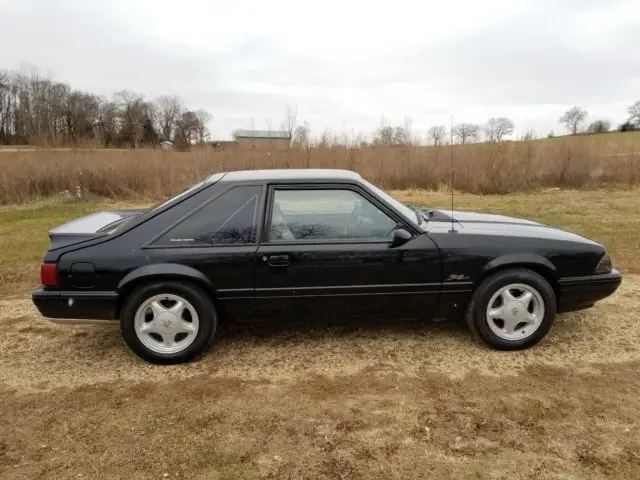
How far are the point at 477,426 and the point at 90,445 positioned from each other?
214 centimetres

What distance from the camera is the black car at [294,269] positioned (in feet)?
11.2

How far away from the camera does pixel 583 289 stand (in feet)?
12.0

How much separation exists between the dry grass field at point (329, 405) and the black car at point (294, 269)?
12.7 inches

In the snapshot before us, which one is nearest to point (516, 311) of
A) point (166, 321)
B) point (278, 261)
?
point (278, 261)

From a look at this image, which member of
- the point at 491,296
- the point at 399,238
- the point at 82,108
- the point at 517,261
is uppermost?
the point at 82,108

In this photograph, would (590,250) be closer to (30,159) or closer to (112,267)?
(112,267)

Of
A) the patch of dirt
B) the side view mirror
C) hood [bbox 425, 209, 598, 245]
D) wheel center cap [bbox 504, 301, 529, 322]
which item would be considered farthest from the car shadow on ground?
hood [bbox 425, 209, 598, 245]

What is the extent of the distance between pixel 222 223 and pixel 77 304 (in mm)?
1161

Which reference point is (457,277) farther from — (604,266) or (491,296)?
(604,266)

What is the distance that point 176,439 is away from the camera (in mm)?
2666

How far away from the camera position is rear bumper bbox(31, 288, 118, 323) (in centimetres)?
341

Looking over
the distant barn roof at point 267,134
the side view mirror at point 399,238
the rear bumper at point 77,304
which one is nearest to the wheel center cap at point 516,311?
the side view mirror at point 399,238

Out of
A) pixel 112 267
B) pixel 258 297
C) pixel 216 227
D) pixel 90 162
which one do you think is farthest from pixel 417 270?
pixel 90 162

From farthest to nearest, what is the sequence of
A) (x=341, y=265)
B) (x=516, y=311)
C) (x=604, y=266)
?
1. (x=604, y=266)
2. (x=516, y=311)
3. (x=341, y=265)
